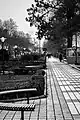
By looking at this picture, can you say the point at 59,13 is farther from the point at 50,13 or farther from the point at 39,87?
the point at 39,87

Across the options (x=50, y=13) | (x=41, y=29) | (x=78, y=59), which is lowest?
(x=78, y=59)

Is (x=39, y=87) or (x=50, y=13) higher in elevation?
(x=50, y=13)

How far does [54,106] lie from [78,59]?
32.0 metres

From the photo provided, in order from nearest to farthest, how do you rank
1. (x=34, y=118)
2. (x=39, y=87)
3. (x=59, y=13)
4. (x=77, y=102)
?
(x=34, y=118), (x=77, y=102), (x=39, y=87), (x=59, y=13)

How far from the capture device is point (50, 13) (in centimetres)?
4097

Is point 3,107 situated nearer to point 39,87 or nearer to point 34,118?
point 34,118

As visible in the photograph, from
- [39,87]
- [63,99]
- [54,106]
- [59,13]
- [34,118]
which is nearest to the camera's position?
[34,118]

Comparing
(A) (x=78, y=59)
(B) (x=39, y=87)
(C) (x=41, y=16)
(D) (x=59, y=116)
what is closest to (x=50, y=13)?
(C) (x=41, y=16)

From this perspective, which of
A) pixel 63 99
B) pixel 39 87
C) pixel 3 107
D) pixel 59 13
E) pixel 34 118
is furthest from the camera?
pixel 59 13

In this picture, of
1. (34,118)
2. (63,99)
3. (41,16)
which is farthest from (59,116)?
(41,16)

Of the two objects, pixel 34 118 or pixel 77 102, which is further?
pixel 77 102

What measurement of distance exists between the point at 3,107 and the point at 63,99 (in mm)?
3957

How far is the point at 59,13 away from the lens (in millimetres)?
38500

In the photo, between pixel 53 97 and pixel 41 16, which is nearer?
pixel 53 97
